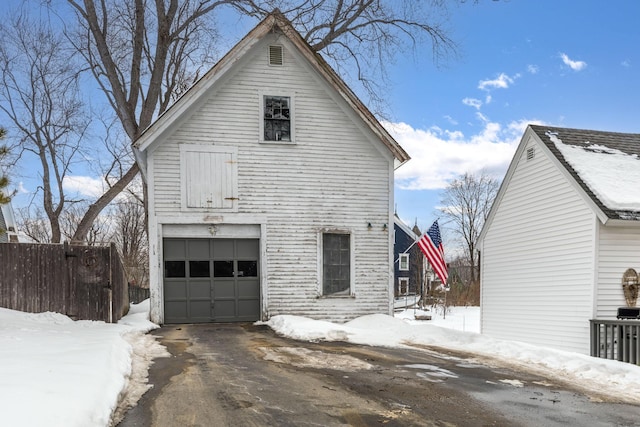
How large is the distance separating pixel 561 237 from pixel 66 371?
12.7 metres

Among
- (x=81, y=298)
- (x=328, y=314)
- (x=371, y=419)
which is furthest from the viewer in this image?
(x=328, y=314)

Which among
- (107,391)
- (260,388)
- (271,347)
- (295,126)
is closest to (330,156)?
(295,126)

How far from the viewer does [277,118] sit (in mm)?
13094

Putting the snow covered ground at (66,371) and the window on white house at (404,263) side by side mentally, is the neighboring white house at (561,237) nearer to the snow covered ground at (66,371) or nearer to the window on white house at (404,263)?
the snow covered ground at (66,371)

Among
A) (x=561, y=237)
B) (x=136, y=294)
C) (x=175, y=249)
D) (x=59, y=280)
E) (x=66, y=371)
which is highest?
(x=561, y=237)

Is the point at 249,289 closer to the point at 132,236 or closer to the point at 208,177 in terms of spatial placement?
the point at 208,177

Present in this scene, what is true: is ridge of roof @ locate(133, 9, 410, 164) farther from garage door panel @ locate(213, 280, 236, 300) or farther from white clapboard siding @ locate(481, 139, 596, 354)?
garage door panel @ locate(213, 280, 236, 300)

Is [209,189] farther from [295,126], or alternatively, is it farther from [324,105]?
[324,105]

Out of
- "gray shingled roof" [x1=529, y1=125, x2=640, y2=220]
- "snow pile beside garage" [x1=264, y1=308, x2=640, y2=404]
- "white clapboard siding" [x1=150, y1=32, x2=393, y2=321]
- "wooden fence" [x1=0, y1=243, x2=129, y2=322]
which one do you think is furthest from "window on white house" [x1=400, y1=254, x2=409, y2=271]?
"wooden fence" [x1=0, y1=243, x2=129, y2=322]

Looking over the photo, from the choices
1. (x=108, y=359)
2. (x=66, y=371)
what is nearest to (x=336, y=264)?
(x=108, y=359)

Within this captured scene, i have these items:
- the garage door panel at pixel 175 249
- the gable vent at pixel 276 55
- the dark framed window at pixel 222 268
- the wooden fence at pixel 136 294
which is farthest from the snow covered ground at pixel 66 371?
the wooden fence at pixel 136 294

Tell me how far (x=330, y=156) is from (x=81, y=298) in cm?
727

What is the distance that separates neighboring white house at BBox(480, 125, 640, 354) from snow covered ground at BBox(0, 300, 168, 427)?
1059cm

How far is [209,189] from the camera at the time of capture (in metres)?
12.4
